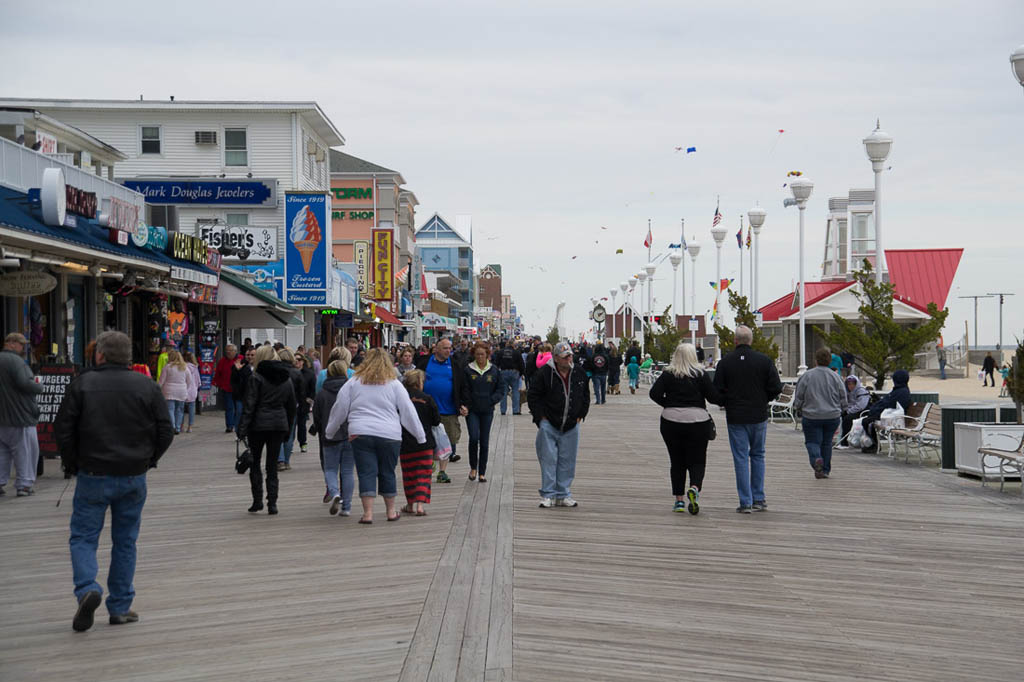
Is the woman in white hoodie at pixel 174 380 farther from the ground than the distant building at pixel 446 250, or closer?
closer

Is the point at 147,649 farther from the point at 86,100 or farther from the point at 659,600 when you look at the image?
the point at 86,100

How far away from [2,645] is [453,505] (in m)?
6.05

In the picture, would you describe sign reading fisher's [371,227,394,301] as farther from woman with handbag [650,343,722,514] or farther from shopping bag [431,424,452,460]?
woman with handbag [650,343,722,514]

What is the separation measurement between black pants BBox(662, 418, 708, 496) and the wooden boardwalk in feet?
1.62

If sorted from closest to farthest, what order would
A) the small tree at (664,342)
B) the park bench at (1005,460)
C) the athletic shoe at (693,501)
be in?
1. the athletic shoe at (693,501)
2. the park bench at (1005,460)
3. the small tree at (664,342)

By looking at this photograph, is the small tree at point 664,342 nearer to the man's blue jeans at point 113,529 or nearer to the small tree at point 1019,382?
the small tree at point 1019,382

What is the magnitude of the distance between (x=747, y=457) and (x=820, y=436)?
10.6 ft

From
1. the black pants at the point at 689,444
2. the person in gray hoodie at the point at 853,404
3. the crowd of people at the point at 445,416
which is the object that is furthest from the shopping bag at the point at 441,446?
the person in gray hoodie at the point at 853,404

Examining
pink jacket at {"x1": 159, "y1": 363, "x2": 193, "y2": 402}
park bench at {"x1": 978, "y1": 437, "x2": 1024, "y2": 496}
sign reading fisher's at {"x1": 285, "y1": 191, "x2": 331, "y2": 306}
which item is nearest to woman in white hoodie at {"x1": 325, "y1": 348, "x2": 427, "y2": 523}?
park bench at {"x1": 978, "y1": 437, "x2": 1024, "y2": 496}

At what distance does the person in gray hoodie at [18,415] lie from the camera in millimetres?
12812

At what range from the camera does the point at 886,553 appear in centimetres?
951

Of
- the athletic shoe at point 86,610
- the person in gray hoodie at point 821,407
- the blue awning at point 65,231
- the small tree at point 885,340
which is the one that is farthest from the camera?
the small tree at point 885,340

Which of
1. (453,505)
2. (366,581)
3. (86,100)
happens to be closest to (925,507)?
(453,505)

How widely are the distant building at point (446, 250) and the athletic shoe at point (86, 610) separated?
131 m
